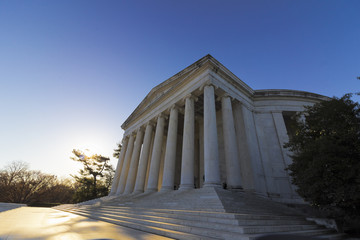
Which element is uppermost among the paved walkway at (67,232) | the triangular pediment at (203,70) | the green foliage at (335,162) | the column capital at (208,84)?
the triangular pediment at (203,70)

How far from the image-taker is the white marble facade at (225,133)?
20.6 m

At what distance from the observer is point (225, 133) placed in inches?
889

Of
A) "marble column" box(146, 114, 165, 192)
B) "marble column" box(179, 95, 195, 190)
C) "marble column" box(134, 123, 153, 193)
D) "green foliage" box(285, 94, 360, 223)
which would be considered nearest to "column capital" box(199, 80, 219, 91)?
"marble column" box(179, 95, 195, 190)

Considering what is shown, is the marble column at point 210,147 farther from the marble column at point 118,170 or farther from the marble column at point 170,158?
the marble column at point 118,170

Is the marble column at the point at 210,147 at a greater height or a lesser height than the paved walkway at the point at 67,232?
greater

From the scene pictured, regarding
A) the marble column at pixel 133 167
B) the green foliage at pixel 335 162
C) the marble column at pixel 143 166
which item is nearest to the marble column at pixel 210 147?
the green foliage at pixel 335 162

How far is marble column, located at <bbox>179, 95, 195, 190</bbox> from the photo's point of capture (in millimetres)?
20025

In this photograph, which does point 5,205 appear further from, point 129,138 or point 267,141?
point 267,141

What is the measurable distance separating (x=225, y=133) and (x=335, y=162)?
12.2m

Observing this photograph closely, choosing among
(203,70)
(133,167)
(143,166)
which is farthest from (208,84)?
(133,167)

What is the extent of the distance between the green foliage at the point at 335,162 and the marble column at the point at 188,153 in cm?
1093

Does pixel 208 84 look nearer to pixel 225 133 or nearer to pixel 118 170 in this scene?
pixel 225 133

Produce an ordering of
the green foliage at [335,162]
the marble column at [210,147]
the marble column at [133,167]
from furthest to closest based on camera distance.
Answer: the marble column at [133,167], the marble column at [210,147], the green foliage at [335,162]

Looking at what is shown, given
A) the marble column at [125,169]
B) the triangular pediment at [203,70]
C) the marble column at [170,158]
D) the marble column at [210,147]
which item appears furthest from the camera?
the marble column at [125,169]
